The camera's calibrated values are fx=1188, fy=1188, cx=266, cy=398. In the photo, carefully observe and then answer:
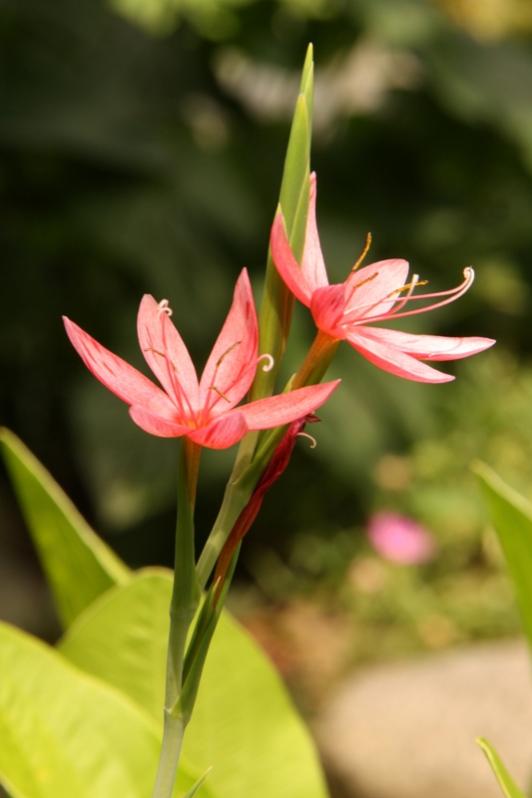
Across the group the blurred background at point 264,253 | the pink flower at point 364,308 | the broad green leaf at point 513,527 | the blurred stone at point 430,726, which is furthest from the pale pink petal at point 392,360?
the blurred background at point 264,253

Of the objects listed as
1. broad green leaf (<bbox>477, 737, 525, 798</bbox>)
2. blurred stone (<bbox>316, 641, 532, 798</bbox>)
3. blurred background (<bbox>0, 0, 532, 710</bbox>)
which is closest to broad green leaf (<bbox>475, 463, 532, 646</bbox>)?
broad green leaf (<bbox>477, 737, 525, 798</bbox>)

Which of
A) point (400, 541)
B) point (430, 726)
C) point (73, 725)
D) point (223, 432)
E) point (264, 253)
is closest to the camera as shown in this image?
point (223, 432)

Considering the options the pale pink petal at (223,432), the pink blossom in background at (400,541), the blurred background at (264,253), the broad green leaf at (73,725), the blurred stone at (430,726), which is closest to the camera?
the pale pink petal at (223,432)

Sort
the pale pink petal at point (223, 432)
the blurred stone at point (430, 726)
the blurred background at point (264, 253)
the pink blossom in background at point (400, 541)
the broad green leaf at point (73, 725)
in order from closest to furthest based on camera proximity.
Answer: the pale pink petal at point (223, 432) < the broad green leaf at point (73, 725) < the blurred stone at point (430, 726) < the pink blossom in background at point (400, 541) < the blurred background at point (264, 253)

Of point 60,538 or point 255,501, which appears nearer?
point 255,501

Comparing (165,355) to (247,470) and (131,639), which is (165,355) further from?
(131,639)

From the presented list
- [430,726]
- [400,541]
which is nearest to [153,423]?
[430,726]

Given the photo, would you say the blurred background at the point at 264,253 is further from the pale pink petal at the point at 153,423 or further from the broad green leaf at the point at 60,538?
the pale pink petal at the point at 153,423

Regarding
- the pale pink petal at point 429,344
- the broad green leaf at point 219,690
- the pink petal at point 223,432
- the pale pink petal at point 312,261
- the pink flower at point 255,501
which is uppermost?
the pale pink petal at point 312,261
